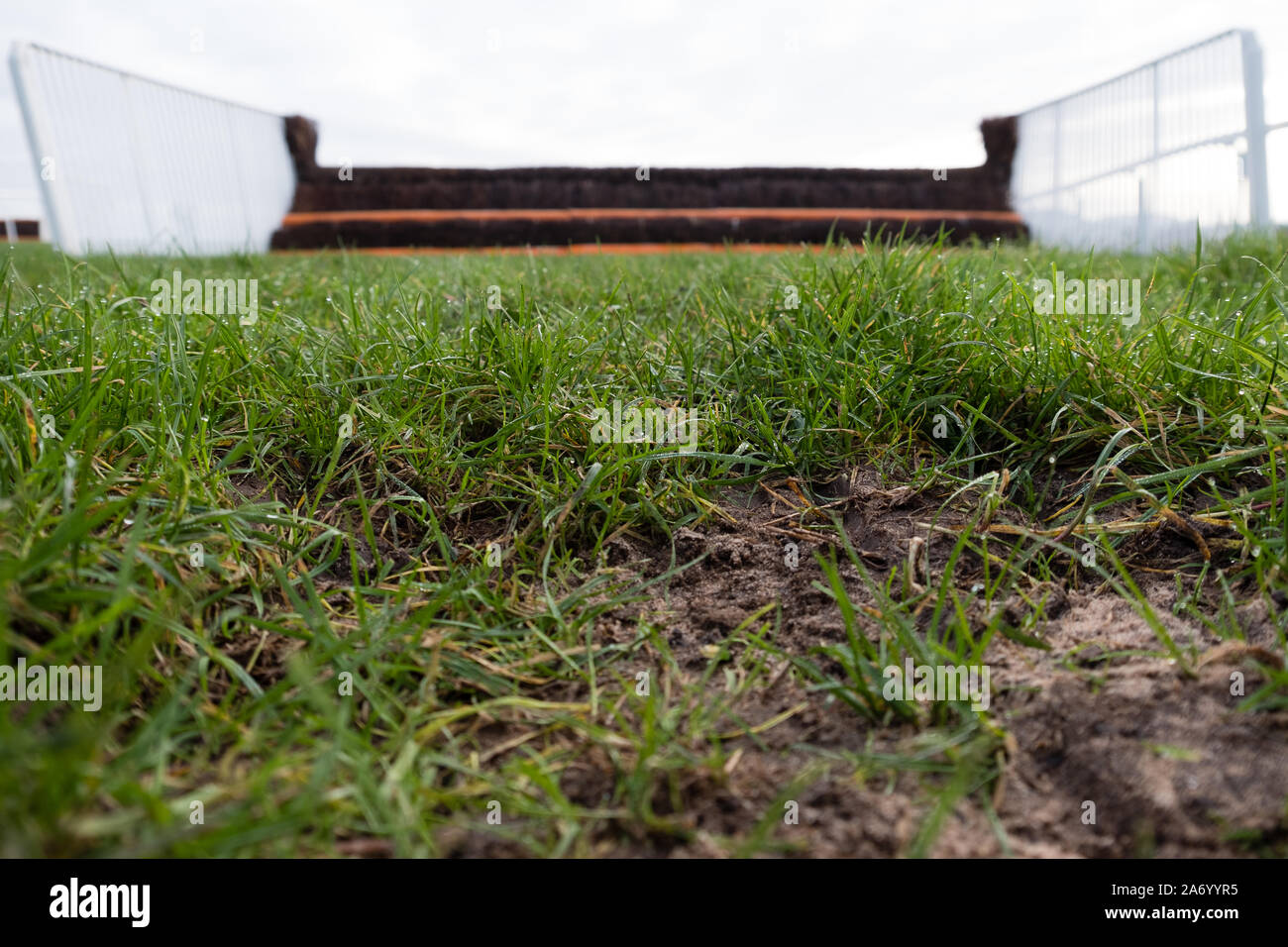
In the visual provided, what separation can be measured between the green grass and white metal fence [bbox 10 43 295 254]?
2717mm

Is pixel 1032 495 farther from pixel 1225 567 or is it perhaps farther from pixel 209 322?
pixel 209 322

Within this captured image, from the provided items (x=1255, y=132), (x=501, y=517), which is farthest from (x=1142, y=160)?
(x=501, y=517)

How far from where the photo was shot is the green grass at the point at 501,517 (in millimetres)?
795

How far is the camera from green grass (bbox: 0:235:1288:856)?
79cm

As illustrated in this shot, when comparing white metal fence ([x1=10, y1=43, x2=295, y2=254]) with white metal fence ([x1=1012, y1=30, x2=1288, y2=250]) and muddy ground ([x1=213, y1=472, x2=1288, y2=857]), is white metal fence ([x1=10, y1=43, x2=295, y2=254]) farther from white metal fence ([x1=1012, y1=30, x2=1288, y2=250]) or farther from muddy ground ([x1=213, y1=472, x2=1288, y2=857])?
white metal fence ([x1=1012, y1=30, x2=1288, y2=250])

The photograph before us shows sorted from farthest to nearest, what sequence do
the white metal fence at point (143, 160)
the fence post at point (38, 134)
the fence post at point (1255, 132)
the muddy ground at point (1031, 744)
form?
the fence post at point (1255, 132) → the white metal fence at point (143, 160) → the fence post at point (38, 134) → the muddy ground at point (1031, 744)

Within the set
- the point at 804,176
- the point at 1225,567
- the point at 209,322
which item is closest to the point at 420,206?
the point at 804,176

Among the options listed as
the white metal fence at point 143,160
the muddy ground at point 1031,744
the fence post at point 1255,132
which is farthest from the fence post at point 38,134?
the fence post at point 1255,132

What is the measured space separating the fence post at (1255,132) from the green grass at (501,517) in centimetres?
442

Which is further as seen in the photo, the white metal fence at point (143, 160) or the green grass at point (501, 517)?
the white metal fence at point (143, 160)

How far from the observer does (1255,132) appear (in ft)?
16.9

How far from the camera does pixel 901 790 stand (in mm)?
847

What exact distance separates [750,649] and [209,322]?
4.71ft

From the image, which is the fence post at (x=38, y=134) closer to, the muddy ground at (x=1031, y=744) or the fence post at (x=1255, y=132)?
the muddy ground at (x=1031, y=744)
